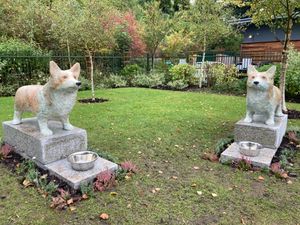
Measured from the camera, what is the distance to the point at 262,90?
411 cm

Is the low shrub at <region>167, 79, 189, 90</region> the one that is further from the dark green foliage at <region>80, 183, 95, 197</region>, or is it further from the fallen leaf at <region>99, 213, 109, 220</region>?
the fallen leaf at <region>99, 213, 109, 220</region>

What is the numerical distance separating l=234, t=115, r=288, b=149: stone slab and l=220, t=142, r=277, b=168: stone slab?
133 mm

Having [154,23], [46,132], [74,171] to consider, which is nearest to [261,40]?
[154,23]

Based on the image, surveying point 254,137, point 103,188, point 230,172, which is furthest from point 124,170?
point 254,137

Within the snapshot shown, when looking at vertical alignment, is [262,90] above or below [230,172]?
above

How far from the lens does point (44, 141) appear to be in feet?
11.3

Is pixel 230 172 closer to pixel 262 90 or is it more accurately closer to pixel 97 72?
pixel 262 90

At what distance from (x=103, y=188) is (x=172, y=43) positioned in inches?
651

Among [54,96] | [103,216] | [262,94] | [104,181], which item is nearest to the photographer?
[103,216]

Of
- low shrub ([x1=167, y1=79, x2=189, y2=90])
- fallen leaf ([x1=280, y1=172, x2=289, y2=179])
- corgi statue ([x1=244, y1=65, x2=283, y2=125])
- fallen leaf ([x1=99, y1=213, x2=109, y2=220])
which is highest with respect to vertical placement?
corgi statue ([x1=244, y1=65, x2=283, y2=125])

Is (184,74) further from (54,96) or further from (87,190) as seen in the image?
(87,190)

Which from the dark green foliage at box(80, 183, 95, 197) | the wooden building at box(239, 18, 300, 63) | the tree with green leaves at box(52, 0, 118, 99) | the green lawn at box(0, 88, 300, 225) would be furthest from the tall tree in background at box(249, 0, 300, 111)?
the wooden building at box(239, 18, 300, 63)

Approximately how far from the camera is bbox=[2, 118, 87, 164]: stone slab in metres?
3.51

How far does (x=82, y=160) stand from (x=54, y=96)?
0.91m
